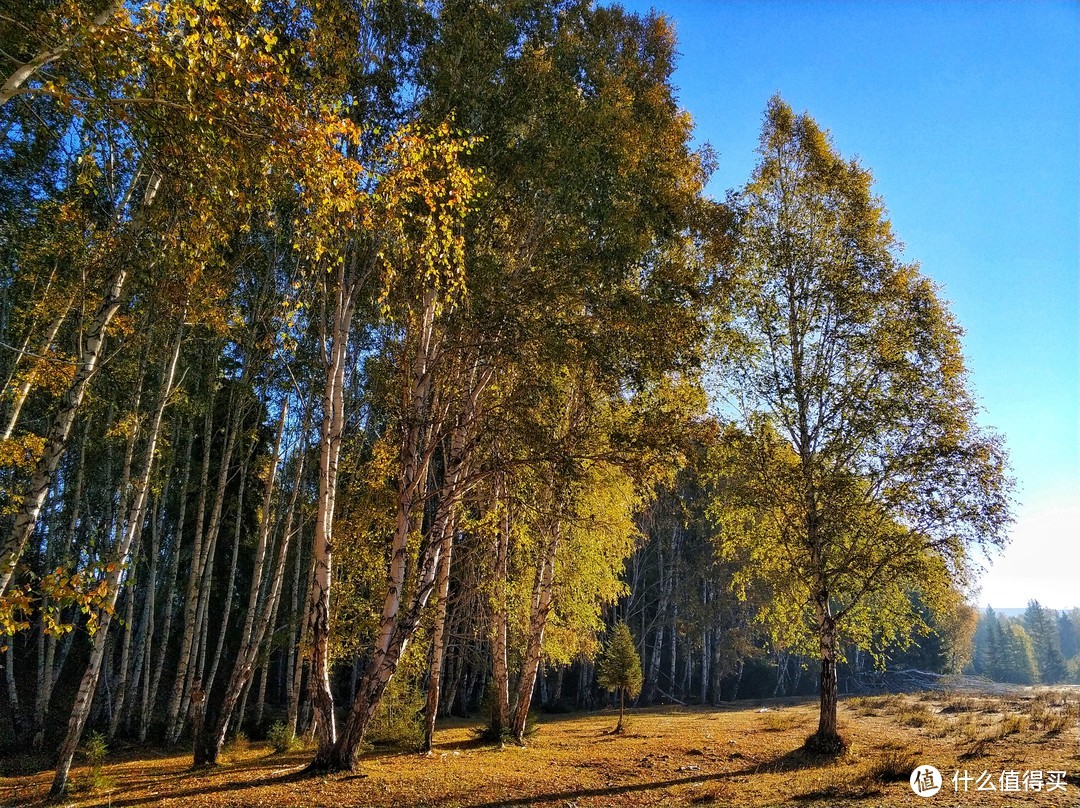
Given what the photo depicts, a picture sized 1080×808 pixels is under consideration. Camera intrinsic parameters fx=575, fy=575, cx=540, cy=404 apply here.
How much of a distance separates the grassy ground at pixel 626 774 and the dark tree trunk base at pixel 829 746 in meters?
0.22

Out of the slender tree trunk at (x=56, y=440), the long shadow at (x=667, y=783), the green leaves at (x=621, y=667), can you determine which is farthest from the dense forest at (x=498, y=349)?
the green leaves at (x=621, y=667)

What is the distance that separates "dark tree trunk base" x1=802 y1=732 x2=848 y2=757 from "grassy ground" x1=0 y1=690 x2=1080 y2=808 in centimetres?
22

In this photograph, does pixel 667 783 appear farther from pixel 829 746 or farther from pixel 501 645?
pixel 501 645

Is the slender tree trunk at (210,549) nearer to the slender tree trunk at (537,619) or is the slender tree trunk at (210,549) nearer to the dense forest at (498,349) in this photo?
the dense forest at (498,349)

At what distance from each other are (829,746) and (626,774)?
14.7 feet

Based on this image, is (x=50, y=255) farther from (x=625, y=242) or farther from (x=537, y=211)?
(x=625, y=242)

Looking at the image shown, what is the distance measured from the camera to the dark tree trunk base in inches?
466

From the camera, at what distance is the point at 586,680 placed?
108 ft

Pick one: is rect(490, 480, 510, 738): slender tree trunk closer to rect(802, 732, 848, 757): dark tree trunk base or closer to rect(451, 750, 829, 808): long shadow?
rect(451, 750, 829, 808): long shadow

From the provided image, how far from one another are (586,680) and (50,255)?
31.5 m

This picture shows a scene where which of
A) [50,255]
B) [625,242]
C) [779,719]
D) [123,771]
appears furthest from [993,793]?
[50,255]

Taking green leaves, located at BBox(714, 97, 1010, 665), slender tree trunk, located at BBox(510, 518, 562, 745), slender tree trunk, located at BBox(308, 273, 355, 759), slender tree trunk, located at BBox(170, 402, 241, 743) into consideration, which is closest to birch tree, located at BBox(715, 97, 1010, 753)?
green leaves, located at BBox(714, 97, 1010, 665)

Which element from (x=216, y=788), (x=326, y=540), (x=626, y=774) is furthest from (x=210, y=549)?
(x=626, y=774)

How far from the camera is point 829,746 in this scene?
11.9m
